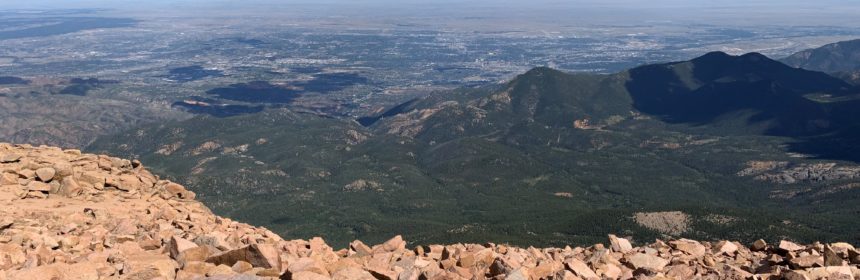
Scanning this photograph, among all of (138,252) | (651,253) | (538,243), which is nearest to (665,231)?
(538,243)

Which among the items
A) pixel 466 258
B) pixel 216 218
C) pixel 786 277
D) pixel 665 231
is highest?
pixel 786 277

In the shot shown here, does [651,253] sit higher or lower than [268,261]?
lower

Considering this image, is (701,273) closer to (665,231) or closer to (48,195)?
(48,195)

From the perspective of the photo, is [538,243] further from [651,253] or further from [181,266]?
[181,266]

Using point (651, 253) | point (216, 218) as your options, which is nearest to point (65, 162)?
point (216, 218)

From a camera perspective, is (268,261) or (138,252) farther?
(138,252)

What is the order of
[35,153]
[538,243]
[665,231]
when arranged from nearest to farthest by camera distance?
[35,153], [538,243], [665,231]

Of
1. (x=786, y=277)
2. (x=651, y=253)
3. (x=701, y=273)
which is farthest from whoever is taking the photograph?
(x=651, y=253)
